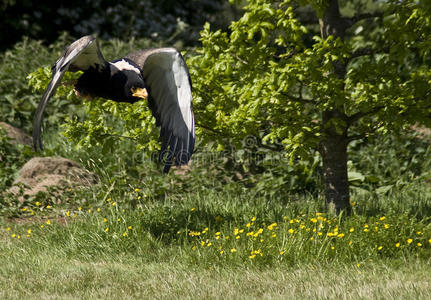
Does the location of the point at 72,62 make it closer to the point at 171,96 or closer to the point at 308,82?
the point at 171,96

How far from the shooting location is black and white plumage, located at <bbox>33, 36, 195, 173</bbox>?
3.71 m

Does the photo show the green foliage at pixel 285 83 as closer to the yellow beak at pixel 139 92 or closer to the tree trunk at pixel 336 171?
the tree trunk at pixel 336 171

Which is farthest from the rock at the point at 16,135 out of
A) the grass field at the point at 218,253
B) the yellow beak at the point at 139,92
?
the yellow beak at the point at 139,92

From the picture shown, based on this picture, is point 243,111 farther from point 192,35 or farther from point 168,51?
point 192,35

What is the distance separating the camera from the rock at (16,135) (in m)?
8.45

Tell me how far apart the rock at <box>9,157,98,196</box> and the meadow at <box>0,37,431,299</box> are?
0.17m

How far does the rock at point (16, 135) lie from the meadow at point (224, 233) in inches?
10.9

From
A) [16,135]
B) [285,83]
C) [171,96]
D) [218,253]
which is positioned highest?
[285,83]

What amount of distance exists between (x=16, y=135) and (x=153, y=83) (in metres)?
5.21

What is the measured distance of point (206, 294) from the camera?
161 inches

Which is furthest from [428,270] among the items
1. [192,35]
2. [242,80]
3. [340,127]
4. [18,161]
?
[192,35]

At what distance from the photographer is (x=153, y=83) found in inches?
157

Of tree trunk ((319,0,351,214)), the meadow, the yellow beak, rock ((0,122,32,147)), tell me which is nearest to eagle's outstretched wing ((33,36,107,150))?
the yellow beak

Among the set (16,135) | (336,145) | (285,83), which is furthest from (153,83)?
(16,135)
